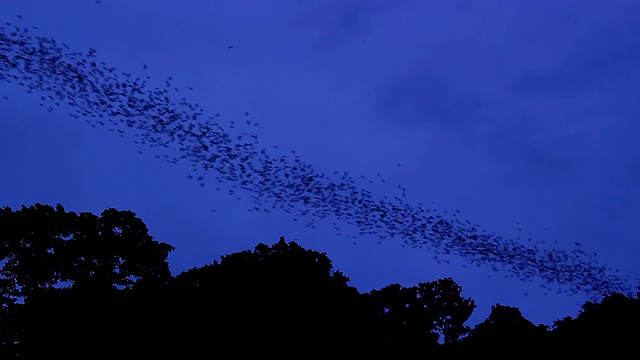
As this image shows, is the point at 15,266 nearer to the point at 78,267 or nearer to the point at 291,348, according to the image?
the point at 78,267

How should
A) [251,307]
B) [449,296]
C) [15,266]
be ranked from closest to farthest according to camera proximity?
[251,307] < [15,266] < [449,296]

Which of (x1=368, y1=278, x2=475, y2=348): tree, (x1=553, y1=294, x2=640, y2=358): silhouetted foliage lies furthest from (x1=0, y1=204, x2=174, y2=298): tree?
(x1=553, y1=294, x2=640, y2=358): silhouetted foliage

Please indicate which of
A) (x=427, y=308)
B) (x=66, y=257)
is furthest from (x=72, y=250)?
(x=427, y=308)

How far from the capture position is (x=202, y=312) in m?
18.3

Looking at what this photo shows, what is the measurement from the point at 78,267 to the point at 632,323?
19.3 metres

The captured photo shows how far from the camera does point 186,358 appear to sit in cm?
1730

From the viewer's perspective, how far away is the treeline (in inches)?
693

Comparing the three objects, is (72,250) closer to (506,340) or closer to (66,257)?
(66,257)

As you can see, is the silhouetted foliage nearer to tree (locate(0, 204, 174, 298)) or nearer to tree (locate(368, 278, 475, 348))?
tree (locate(368, 278, 475, 348))

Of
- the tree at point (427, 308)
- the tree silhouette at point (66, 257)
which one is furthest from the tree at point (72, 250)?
the tree at point (427, 308)

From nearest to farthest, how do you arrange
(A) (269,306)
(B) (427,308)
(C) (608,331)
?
(C) (608,331)
(A) (269,306)
(B) (427,308)

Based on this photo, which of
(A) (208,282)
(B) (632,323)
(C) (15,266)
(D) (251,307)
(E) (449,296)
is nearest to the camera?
(B) (632,323)

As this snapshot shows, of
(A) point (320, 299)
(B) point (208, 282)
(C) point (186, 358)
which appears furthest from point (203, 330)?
(A) point (320, 299)

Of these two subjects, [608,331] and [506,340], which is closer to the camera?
[608,331]
